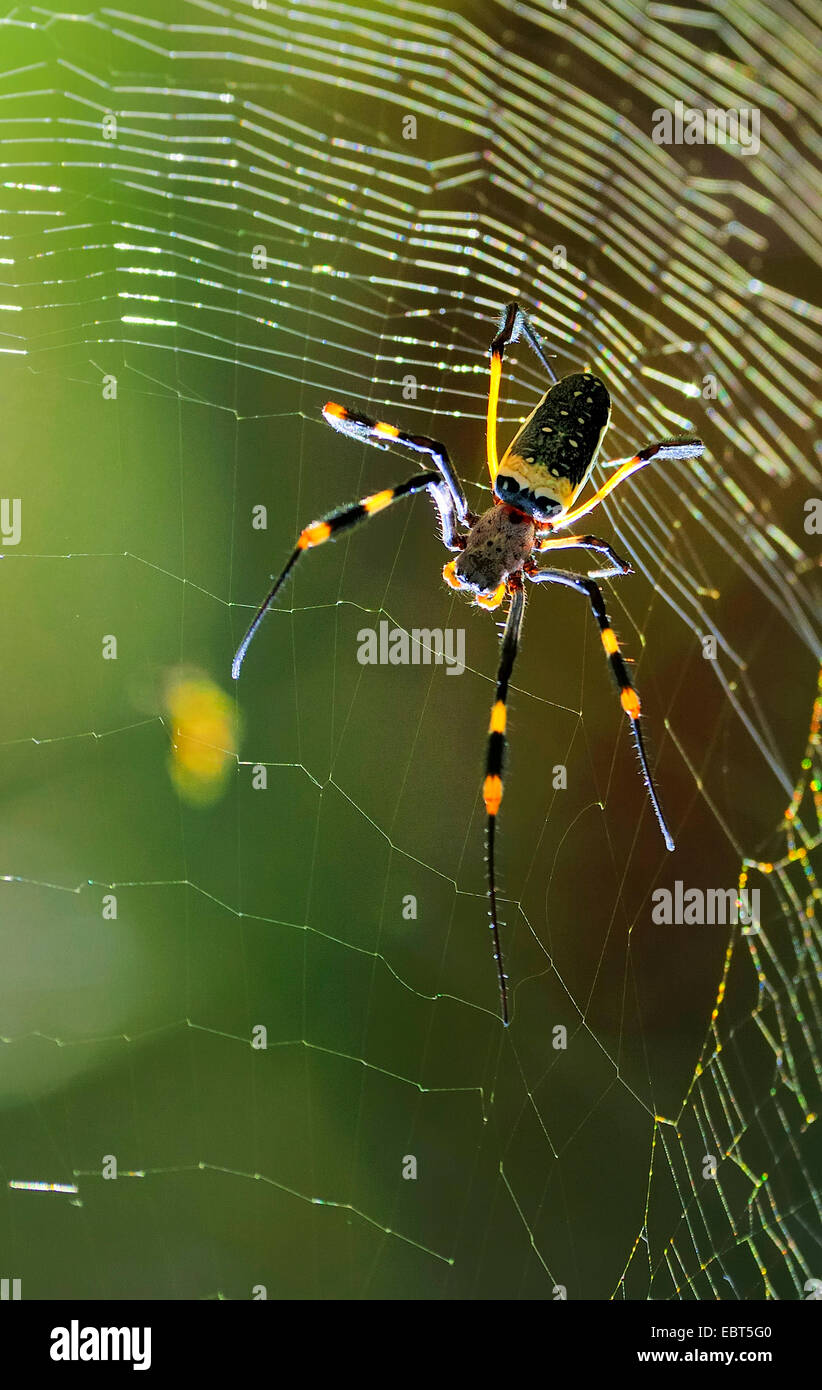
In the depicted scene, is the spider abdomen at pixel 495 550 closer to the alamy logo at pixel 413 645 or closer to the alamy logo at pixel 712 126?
the alamy logo at pixel 413 645

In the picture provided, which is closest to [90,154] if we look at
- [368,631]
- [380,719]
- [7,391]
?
[7,391]

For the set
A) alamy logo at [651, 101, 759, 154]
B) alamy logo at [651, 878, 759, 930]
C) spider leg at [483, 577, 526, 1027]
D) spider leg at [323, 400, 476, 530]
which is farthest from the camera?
alamy logo at [651, 878, 759, 930]

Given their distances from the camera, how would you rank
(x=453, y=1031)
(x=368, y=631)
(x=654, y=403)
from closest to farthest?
(x=368, y=631), (x=453, y=1031), (x=654, y=403)

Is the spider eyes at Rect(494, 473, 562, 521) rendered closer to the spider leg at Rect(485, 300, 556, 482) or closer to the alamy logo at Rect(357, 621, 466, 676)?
the spider leg at Rect(485, 300, 556, 482)

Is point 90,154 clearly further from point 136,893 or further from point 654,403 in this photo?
point 136,893
